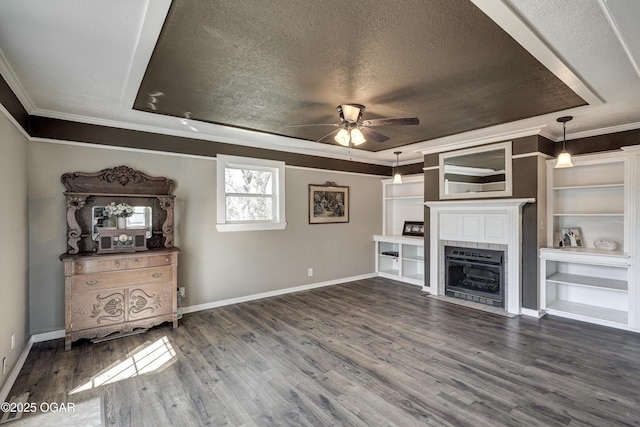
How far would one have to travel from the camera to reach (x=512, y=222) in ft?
13.9

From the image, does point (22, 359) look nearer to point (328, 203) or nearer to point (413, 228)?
point (328, 203)

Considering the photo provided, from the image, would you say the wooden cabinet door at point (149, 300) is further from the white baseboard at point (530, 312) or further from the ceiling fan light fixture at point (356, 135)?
the white baseboard at point (530, 312)

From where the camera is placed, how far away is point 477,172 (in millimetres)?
4684

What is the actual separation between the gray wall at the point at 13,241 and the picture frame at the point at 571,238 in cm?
620

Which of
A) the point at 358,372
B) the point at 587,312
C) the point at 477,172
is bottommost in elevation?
the point at 358,372

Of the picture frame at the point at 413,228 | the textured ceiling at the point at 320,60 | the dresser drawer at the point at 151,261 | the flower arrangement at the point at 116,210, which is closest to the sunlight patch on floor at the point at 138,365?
the dresser drawer at the point at 151,261

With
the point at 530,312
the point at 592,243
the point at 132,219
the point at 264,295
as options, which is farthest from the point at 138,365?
the point at 592,243

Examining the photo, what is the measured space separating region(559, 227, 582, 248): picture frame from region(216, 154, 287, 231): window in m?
4.11

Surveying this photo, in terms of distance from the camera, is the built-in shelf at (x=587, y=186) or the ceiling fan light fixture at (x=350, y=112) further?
the built-in shelf at (x=587, y=186)

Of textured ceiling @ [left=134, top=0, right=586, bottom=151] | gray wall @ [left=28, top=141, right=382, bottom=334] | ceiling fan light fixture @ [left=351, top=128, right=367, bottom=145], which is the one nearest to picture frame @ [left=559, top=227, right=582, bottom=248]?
textured ceiling @ [left=134, top=0, right=586, bottom=151]

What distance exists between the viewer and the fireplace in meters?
4.48

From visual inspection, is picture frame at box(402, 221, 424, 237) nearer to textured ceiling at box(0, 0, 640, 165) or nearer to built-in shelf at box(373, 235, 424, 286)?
built-in shelf at box(373, 235, 424, 286)

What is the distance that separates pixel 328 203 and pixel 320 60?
3624 mm

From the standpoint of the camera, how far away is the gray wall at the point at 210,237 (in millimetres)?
3361
